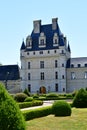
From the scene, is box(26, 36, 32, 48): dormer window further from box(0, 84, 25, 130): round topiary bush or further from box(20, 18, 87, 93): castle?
box(0, 84, 25, 130): round topiary bush

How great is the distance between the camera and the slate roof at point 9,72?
5900 cm

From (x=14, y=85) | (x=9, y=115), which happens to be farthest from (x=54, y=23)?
(x=9, y=115)

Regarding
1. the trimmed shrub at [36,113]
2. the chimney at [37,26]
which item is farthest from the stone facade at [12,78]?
the trimmed shrub at [36,113]

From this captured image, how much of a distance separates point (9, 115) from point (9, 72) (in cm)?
5246

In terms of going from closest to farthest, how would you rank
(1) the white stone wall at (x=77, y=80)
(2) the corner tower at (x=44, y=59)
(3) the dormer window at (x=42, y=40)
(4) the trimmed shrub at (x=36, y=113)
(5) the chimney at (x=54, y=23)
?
(4) the trimmed shrub at (x=36, y=113), (1) the white stone wall at (x=77, y=80), (2) the corner tower at (x=44, y=59), (3) the dormer window at (x=42, y=40), (5) the chimney at (x=54, y=23)

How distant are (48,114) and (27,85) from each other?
3775 cm

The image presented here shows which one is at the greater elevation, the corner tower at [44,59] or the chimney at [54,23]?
the chimney at [54,23]

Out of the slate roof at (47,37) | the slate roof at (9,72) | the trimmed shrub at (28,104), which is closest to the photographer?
the trimmed shrub at (28,104)

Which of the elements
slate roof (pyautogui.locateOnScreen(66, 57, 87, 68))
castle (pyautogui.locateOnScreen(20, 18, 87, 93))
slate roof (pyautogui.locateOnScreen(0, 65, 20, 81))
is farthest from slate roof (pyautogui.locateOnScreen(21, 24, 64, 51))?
slate roof (pyautogui.locateOnScreen(0, 65, 20, 81))

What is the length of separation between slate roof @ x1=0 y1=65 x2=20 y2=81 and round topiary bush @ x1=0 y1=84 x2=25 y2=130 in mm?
51257

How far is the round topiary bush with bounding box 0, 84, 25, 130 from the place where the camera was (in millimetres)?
7332

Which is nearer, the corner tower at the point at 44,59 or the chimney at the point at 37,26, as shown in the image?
the corner tower at the point at 44,59

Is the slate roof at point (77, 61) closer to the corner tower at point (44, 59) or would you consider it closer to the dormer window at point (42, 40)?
the corner tower at point (44, 59)

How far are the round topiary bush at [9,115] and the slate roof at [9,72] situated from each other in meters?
51.3
